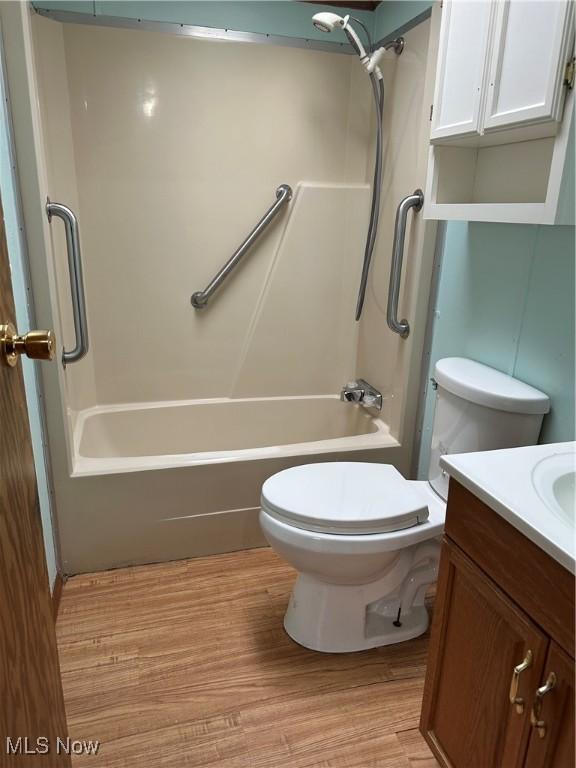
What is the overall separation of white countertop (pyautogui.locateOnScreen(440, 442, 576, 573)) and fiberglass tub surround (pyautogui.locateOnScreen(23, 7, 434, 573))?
0.97 meters

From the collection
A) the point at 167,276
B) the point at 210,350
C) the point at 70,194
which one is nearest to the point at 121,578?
the point at 210,350

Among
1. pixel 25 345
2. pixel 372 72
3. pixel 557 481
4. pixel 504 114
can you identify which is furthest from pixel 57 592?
pixel 372 72

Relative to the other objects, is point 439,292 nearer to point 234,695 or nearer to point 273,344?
point 273,344

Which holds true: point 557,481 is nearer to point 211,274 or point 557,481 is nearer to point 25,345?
point 25,345

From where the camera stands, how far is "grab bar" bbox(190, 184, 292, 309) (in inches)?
93.4

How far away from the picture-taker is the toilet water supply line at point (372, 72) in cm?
187

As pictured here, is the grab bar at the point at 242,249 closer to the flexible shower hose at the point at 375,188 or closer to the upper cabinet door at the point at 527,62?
the flexible shower hose at the point at 375,188

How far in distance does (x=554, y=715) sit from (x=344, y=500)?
→ 2.50 ft

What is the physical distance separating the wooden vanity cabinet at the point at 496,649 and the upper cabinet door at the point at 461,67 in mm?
910

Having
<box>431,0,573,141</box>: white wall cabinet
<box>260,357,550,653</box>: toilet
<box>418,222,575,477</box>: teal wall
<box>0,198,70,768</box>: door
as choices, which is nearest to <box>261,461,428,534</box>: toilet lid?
<box>260,357,550,653</box>: toilet

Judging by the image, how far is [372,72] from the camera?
6.57 feet

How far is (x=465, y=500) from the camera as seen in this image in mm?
1042

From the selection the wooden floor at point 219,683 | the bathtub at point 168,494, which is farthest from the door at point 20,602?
the bathtub at point 168,494

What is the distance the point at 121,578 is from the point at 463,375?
1.38m
